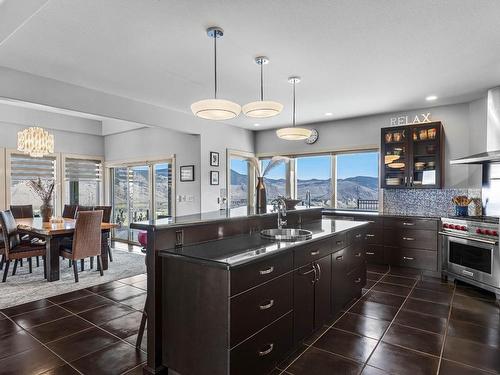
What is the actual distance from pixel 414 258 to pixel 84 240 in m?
5.12

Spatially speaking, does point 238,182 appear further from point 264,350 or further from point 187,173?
point 264,350

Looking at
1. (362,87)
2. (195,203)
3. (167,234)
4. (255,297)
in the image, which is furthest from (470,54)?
(195,203)

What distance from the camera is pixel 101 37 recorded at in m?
2.78

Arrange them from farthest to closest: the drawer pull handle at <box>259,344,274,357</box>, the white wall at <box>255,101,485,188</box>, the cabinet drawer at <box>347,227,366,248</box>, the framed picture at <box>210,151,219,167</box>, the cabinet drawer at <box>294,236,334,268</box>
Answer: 1. the framed picture at <box>210,151,219,167</box>
2. the white wall at <box>255,101,485,188</box>
3. the cabinet drawer at <box>347,227,366,248</box>
4. the cabinet drawer at <box>294,236,334,268</box>
5. the drawer pull handle at <box>259,344,274,357</box>

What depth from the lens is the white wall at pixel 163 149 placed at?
19.5 ft

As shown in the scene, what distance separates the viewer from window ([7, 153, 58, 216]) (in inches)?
247

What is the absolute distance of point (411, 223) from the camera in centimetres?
Answer: 489

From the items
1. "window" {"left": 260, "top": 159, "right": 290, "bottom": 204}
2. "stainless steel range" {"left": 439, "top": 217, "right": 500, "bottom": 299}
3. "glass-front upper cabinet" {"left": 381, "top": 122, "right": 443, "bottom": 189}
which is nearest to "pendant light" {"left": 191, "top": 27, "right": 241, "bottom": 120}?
"stainless steel range" {"left": 439, "top": 217, "right": 500, "bottom": 299}

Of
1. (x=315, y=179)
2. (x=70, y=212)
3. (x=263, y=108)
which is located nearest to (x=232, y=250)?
(x=263, y=108)

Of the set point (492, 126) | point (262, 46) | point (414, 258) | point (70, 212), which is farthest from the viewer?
point (70, 212)

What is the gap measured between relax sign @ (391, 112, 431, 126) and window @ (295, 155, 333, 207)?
1.43m

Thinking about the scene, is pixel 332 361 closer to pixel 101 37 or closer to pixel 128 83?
pixel 101 37

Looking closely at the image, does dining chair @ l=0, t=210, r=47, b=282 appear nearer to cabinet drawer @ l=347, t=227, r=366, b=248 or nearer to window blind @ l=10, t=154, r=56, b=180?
window blind @ l=10, t=154, r=56, b=180

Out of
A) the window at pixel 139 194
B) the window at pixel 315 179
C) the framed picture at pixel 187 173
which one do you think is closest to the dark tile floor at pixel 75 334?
the framed picture at pixel 187 173
